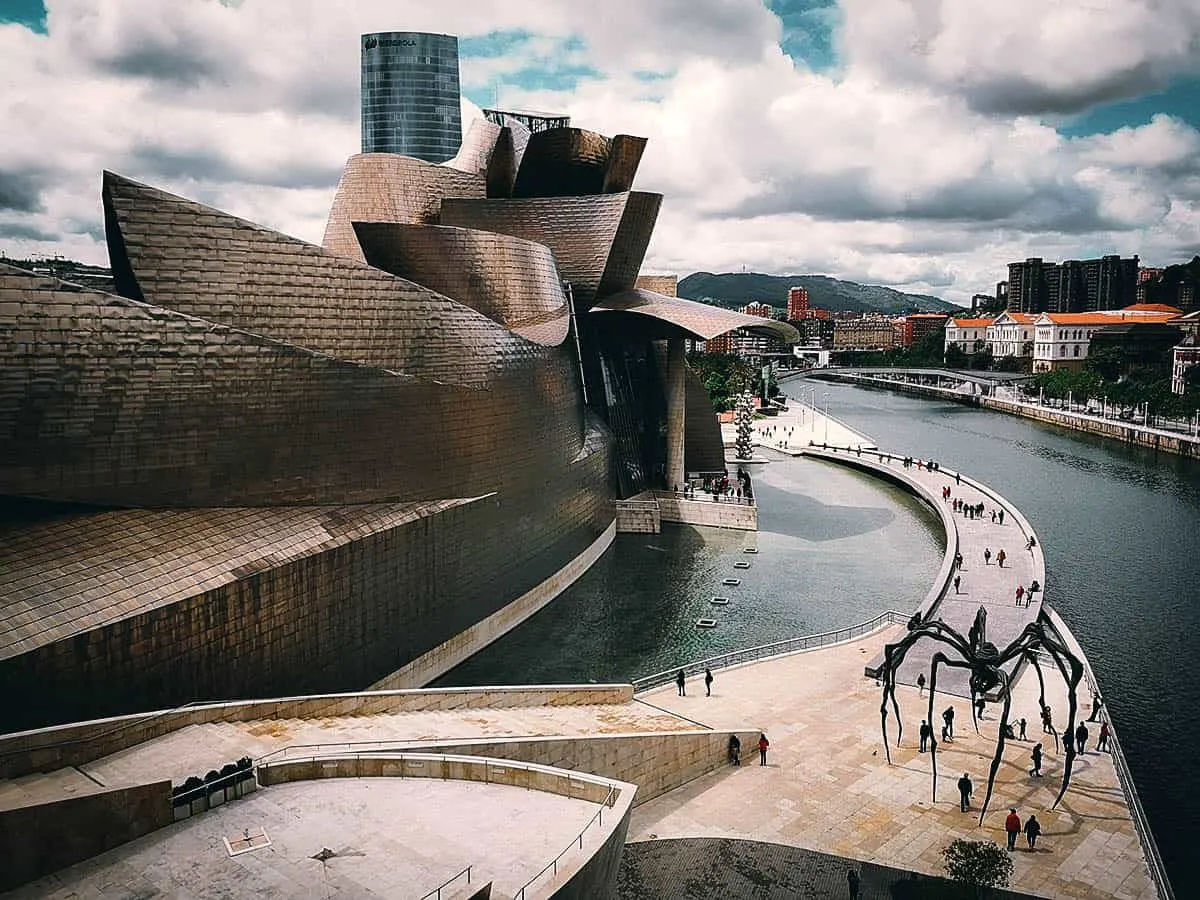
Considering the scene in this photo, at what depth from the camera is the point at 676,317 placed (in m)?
41.2

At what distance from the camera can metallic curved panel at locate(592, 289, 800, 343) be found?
4094cm

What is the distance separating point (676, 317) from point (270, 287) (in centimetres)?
2279

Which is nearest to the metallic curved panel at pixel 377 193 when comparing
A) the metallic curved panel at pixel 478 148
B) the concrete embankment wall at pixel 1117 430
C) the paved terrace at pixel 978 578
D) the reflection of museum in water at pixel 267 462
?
the metallic curved panel at pixel 478 148

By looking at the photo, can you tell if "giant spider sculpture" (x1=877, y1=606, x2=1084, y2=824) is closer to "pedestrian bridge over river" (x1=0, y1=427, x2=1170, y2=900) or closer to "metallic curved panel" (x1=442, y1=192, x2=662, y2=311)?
"pedestrian bridge over river" (x1=0, y1=427, x2=1170, y2=900)

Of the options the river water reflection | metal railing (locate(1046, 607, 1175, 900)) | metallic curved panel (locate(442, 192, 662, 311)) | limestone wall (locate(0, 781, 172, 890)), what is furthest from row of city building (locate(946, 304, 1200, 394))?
limestone wall (locate(0, 781, 172, 890))

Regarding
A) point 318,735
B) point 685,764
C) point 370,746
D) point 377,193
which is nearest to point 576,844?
point 370,746

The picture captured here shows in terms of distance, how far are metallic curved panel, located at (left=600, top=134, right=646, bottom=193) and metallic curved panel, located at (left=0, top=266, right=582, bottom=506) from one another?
21184mm

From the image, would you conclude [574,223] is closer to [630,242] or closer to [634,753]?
[630,242]

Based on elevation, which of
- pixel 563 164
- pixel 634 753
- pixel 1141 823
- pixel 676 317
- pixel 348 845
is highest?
pixel 563 164

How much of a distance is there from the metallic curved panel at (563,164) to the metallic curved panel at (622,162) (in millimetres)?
570

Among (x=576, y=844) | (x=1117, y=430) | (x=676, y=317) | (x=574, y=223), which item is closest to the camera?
(x=576, y=844)

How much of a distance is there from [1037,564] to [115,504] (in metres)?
30.4

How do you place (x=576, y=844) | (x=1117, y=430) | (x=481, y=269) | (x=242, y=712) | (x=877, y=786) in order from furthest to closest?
(x=1117, y=430) < (x=481, y=269) < (x=877, y=786) < (x=242, y=712) < (x=576, y=844)

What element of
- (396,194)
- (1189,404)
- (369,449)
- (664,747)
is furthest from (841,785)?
(1189,404)
